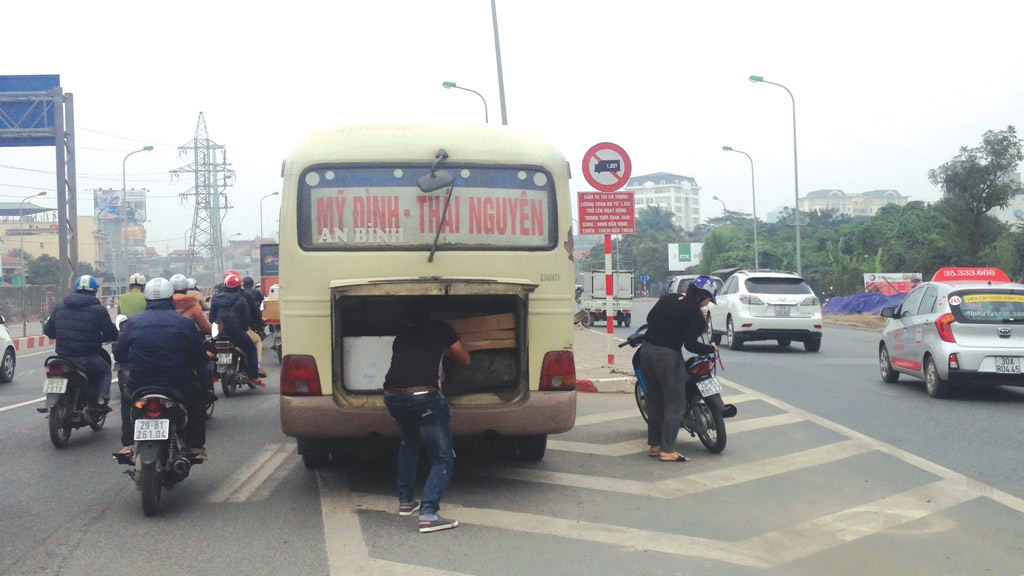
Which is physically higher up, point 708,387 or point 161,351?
point 161,351

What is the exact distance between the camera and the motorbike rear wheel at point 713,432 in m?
8.67

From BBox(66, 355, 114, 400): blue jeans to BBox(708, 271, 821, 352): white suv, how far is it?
13.5m

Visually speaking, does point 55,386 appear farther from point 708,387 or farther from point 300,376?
point 708,387

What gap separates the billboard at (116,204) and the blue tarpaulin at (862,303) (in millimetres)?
71405

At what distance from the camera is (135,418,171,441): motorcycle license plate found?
654 cm

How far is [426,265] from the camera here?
292 inches

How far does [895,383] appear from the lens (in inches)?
562

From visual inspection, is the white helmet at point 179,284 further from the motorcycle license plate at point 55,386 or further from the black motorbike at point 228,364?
the motorcycle license plate at point 55,386

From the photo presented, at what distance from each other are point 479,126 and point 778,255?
71.1 meters

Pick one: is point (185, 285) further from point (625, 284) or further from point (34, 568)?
point (625, 284)

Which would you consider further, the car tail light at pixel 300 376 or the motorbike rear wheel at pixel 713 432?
the motorbike rear wheel at pixel 713 432

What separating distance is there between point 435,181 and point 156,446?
9.28 ft

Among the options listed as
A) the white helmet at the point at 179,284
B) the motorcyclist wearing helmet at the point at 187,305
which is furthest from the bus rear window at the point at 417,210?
the white helmet at the point at 179,284

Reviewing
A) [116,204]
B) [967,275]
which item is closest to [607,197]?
[967,275]
